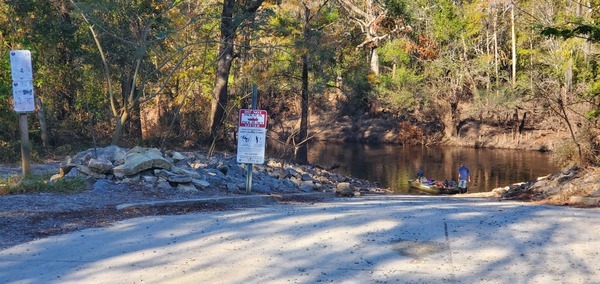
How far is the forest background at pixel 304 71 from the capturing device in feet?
75.8

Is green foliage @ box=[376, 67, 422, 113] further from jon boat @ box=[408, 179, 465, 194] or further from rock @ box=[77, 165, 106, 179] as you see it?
rock @ box=[77, 165, 106, 179]

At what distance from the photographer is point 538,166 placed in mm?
43156

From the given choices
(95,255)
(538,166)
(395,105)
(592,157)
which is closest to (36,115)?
(95,255)

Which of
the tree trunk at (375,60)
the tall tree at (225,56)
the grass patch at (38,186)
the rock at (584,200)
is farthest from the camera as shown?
the tree trunk at (375,60)

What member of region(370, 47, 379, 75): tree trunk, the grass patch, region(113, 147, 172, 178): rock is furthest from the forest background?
the grass patch

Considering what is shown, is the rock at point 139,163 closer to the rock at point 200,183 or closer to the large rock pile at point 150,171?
the large rock pile at point 150,171

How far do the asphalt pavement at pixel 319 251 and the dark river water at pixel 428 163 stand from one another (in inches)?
849

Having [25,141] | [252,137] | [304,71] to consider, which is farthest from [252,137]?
[304,71]

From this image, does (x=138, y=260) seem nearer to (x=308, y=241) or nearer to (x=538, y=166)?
(x=308, y=241)

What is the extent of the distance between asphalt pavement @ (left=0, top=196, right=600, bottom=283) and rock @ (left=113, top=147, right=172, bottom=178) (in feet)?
12.3

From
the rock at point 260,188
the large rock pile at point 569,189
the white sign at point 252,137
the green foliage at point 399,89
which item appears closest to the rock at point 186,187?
the white sign at point 252,137

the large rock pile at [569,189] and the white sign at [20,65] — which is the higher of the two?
the white sign at [20,65]

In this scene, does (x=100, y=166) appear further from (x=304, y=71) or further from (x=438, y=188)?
(x=304, y=71)

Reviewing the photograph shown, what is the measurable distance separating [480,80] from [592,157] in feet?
114
